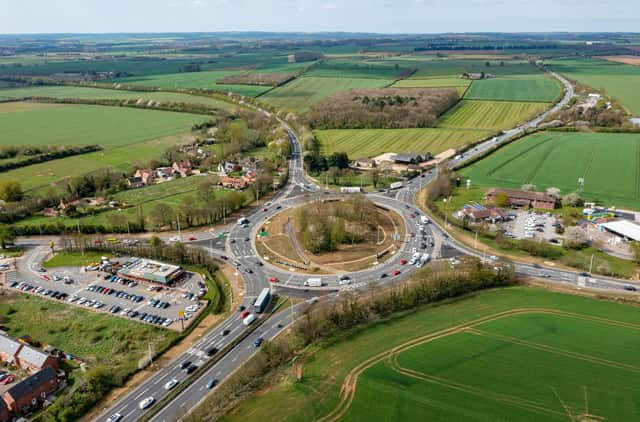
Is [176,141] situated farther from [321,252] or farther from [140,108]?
[321,252]

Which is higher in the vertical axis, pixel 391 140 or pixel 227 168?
pixel 391 140

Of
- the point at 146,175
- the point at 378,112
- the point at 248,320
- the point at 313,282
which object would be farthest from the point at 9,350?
the point at 378,112

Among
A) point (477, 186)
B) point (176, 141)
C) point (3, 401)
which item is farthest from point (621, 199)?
point (176, 141)

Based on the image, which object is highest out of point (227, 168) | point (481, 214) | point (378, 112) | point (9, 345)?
point (378, 112)

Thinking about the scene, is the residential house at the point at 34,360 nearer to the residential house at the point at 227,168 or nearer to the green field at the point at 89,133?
the green field at the point at 89,133

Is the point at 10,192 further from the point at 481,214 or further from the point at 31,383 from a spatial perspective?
the point at 481,214

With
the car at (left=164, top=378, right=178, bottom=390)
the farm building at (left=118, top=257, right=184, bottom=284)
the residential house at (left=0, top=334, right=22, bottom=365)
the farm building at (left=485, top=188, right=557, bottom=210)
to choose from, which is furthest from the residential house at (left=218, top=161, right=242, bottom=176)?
the car at (left=164, top=378, right=178, bottom=390)

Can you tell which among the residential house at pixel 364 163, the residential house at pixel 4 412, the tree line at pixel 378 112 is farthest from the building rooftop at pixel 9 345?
the tree line at pixel 378 112
